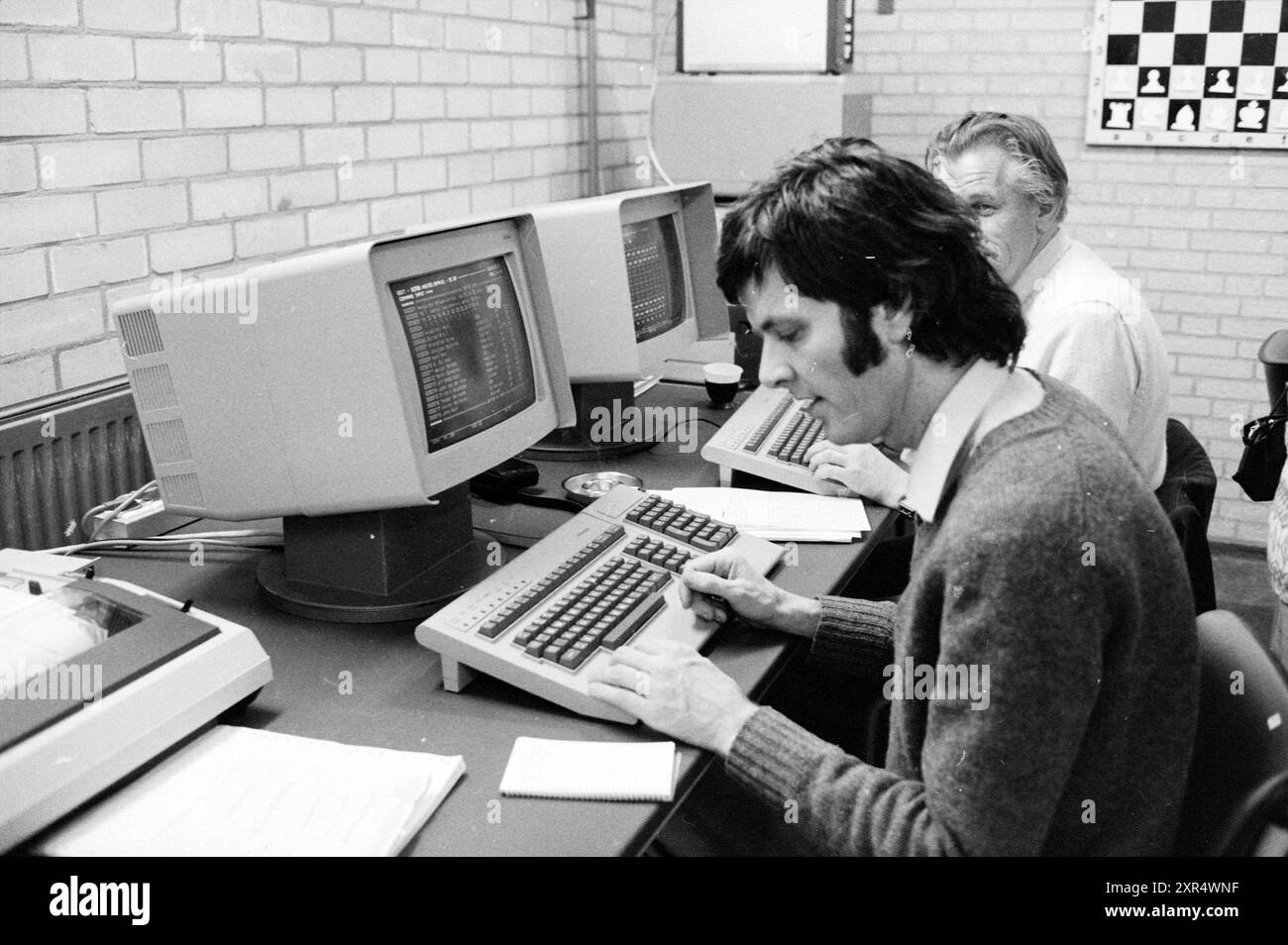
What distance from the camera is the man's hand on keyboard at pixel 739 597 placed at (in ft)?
4.76

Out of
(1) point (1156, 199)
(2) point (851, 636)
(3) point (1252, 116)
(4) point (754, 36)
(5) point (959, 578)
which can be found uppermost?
(4) point (754, 36)

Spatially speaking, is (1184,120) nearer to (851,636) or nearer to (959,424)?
(851,636)

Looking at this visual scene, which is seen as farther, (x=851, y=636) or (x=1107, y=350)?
(x=1107, y=350)

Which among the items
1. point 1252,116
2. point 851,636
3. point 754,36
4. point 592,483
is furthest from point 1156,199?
point 851,636

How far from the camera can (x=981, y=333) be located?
1.20 metres

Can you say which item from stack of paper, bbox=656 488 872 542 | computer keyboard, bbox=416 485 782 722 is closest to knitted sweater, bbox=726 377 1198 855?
computer keyboard, bbox=416 485 782 722

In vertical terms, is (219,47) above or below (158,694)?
above

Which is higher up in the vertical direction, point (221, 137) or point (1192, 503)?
point (221, 137)

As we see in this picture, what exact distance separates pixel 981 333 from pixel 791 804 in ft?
1.70

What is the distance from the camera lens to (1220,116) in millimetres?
3656

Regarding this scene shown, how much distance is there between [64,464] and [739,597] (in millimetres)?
1089

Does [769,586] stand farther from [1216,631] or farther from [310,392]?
[310,392]

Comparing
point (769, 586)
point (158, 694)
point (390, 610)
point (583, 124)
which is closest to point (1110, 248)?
point (583, 124)

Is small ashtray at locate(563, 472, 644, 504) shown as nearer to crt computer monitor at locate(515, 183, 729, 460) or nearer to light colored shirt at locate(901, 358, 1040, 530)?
crt computer monitor at locate(515, 183, 729, 460)
